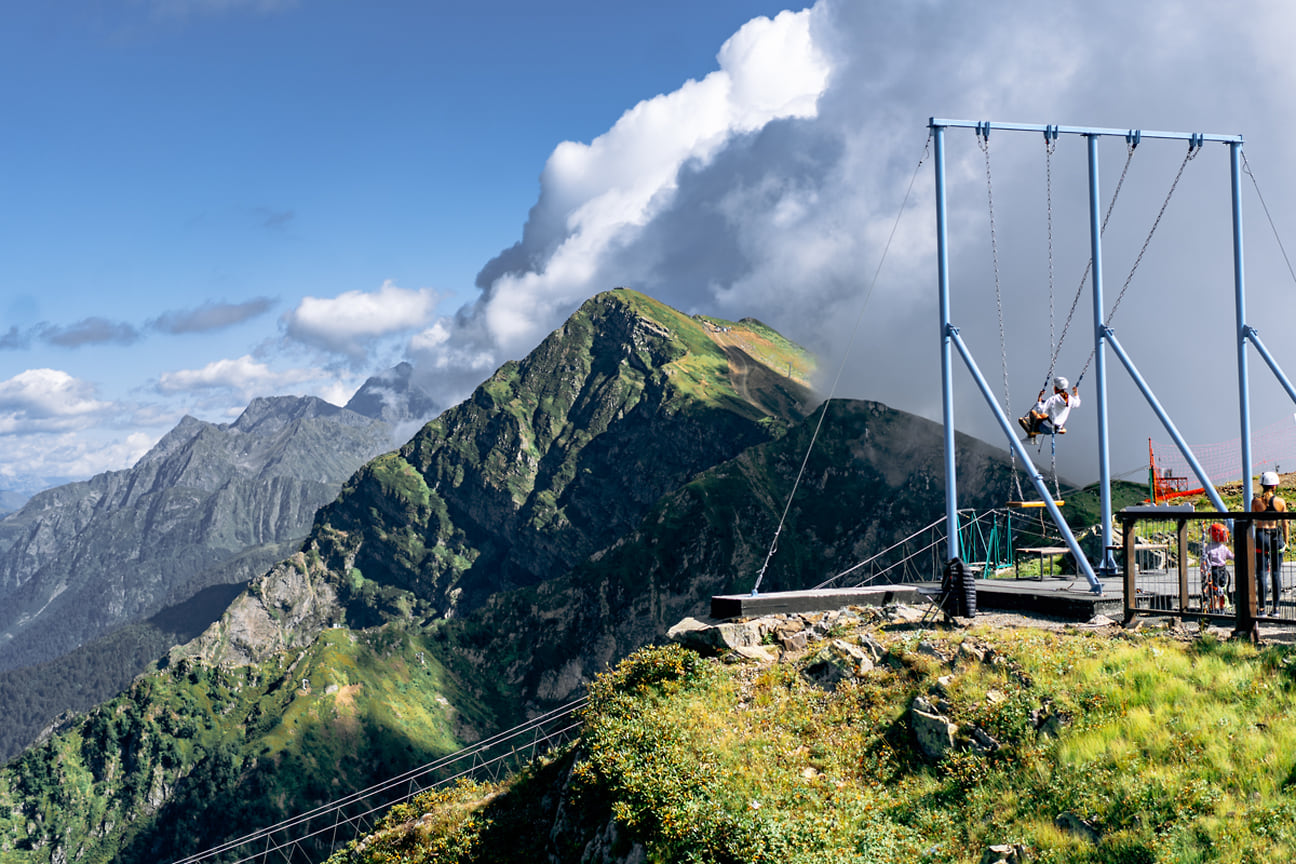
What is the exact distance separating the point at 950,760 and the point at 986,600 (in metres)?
8.33

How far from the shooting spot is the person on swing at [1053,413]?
2252cm

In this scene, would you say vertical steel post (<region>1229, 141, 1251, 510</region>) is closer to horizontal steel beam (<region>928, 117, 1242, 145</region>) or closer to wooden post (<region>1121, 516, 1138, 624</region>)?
horizontal steel beam (<region>928, 117, 1242, 145</region>)

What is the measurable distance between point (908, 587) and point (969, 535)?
189 inches

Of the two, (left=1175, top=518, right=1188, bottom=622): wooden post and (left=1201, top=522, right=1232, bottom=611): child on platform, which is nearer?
(left=1175, top=518, right=1188, bottom=622): wooden post

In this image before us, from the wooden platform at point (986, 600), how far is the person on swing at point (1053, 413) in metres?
3.70

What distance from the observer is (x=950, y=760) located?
44.0 ft

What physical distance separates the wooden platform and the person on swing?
3.70m

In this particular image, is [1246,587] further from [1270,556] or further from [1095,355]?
[1095,355]

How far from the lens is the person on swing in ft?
73.9

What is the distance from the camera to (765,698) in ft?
53.7

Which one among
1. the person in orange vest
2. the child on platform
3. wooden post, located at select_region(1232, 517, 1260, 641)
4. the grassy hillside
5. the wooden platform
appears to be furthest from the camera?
the wooden platform

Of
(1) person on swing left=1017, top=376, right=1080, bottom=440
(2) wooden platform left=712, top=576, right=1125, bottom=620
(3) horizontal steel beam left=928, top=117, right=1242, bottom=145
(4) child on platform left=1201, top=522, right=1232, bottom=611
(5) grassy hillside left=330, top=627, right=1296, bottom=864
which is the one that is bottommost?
(5) grassy hillside left=330, top=627, right=1296, bottom=864

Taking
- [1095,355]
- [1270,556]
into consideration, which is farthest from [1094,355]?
[1270,556]

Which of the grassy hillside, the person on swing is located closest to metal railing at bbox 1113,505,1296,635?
the grassy hillside
